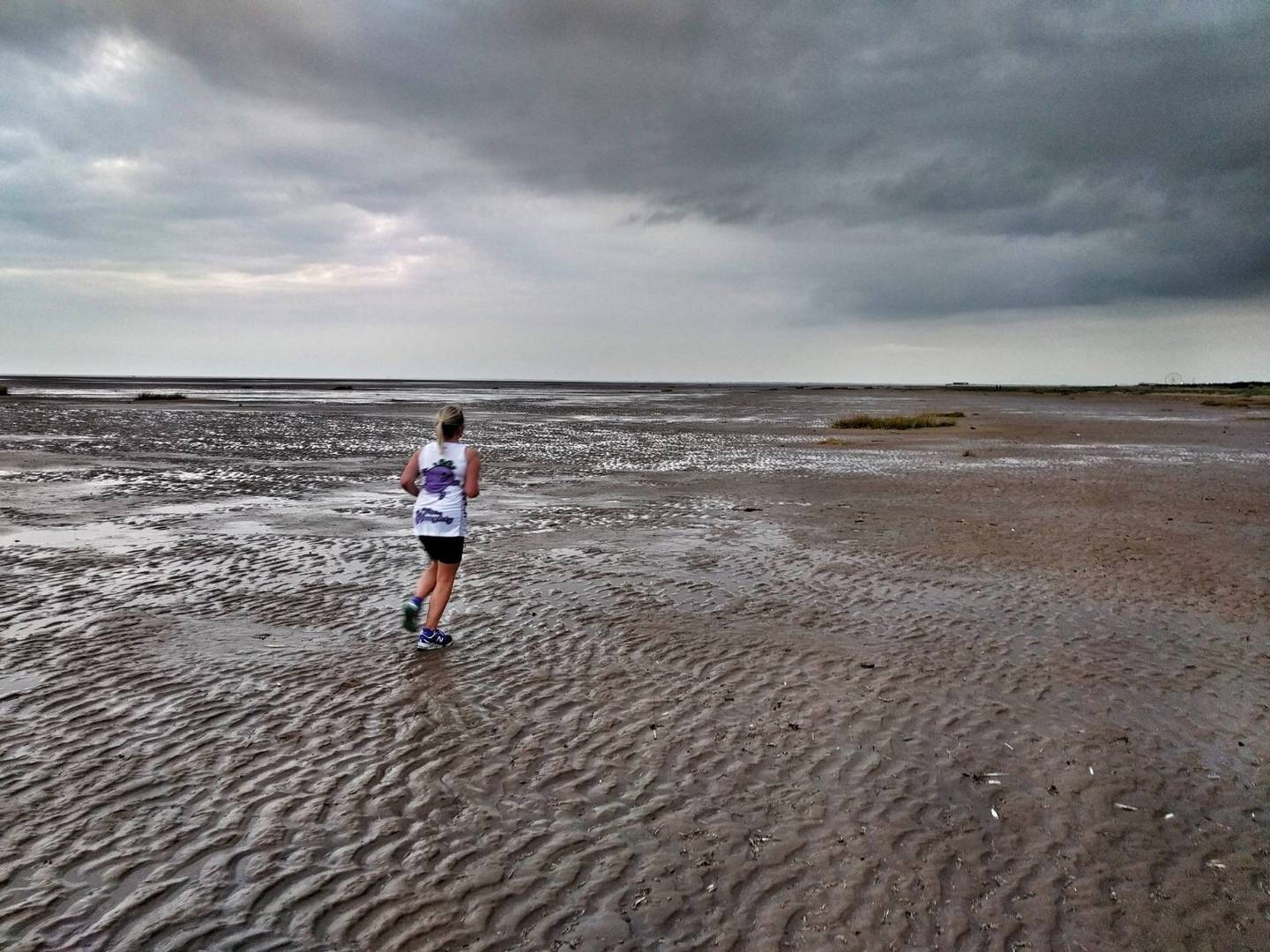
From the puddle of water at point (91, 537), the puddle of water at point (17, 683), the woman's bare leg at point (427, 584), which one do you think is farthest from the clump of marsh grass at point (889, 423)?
the puddle of water at point (17, 683)

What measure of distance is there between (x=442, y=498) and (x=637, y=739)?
314 centimetres

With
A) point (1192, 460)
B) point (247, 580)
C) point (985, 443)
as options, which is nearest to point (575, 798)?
point (247, 580)

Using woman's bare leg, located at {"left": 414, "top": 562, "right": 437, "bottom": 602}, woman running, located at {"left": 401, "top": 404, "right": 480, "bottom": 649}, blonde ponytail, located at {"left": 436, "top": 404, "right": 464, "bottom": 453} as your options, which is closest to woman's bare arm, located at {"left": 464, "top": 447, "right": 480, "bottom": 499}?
woman running, located at {"left": 401, "top": 404, "right": 480, "bottom": 649}

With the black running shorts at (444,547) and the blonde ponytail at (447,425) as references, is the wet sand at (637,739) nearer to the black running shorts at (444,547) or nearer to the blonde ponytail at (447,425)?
the black running shorts at (444,547)

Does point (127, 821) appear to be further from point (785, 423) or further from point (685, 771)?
point (785, 423)

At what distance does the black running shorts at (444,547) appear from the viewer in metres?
7.81

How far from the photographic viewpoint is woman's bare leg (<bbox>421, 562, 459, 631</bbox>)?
785cm

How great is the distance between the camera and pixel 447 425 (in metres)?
7.64

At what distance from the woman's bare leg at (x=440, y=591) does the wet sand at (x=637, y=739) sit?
35 cm

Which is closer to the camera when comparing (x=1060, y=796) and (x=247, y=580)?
(x=1060, y=796)

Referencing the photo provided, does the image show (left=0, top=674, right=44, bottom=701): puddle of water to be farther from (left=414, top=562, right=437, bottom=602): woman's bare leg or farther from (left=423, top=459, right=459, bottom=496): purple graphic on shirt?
(left=423, top=459, right=459, bottom=496): purple graphic on shirt

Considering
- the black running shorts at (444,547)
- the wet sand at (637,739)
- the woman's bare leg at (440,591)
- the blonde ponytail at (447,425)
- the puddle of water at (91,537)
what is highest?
the blonde ponytail at (447,425)

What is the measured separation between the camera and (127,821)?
15.3 ft

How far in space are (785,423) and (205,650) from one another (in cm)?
4217
